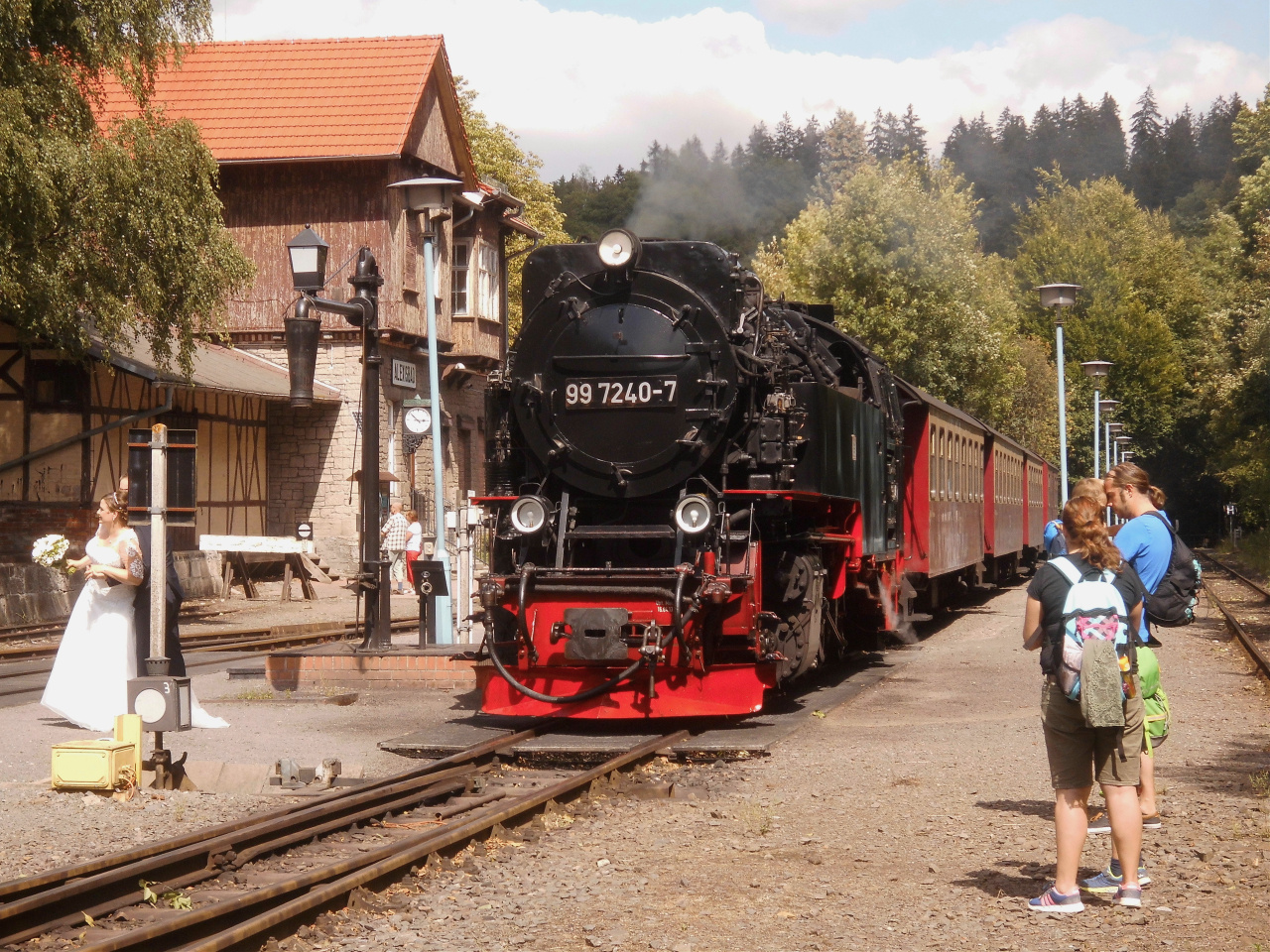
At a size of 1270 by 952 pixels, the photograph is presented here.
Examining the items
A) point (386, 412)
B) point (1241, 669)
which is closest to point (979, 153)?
point (386, 412)

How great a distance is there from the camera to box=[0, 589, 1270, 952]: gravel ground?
5488 mm

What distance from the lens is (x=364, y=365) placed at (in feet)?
44.7

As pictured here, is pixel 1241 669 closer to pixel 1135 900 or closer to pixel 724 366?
pixel 724 366

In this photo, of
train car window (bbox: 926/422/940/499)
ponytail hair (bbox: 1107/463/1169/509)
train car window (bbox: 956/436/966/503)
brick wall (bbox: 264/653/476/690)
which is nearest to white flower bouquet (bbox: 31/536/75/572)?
brick wall (bbox: 264/653/476/690)

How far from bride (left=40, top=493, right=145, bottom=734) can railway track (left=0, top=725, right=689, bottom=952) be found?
2998 mm

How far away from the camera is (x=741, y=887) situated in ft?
20.2

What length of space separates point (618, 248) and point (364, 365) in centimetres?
395

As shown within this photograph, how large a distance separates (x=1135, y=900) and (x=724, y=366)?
17.4 feet

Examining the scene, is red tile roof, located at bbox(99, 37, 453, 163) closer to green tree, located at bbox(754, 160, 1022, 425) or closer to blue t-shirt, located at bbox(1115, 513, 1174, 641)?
green tree, located at bbox(754, 160, 1022, 425)

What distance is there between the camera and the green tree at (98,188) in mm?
16828

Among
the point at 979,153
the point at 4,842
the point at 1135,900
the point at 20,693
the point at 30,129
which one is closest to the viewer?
the point at 1135,900

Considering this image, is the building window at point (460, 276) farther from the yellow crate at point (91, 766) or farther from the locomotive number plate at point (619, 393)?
the yellow crate at point (91, 766)

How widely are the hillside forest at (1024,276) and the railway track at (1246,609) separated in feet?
17.8

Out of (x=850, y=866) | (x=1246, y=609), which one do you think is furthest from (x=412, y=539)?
(x=850, y=866)
